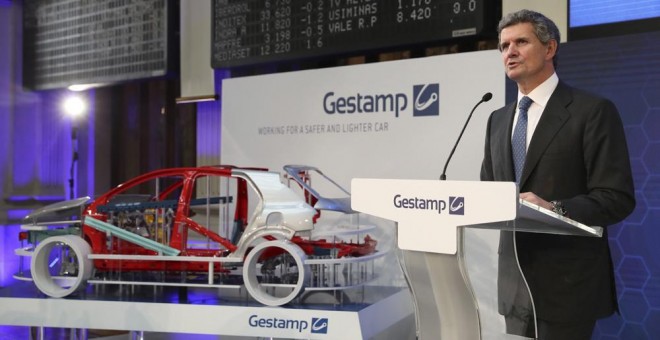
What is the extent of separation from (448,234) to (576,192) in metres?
0.66

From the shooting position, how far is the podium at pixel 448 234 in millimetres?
1595

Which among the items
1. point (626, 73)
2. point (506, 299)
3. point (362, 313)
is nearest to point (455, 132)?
point (626, 73)

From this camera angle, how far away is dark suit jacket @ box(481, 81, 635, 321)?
1937mm

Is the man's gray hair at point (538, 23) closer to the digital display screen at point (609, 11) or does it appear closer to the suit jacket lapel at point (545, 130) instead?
the suit jacket lapel at point (545, 130)

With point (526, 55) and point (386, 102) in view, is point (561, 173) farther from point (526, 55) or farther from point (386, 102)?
point (386, 102)

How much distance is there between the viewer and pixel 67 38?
584cm

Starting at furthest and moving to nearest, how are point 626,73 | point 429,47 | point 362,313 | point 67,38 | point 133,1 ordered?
point 67,38
point 133,1
point 429,47
point 626,73
point 362,313

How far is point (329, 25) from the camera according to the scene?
4426 mm

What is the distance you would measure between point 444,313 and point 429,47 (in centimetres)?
277

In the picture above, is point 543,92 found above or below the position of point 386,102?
below

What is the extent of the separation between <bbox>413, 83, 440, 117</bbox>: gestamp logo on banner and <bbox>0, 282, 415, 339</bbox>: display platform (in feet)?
3.52

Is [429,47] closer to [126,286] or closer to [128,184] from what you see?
[128,184]

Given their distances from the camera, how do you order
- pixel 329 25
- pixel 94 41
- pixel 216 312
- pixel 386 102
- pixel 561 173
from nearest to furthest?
pixel 561 173 → pixel 216 312 → pixel 386 102 → pixel 329 25 → pixel 94 41

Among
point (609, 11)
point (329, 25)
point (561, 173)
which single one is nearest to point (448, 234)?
point (561, 173)
